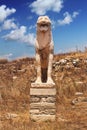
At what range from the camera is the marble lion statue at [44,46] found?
32.0 feet

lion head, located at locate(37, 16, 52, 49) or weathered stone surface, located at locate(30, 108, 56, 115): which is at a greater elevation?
lion head, located at locate(37, 16, 52, 49)

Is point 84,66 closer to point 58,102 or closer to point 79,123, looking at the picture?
point 58,102

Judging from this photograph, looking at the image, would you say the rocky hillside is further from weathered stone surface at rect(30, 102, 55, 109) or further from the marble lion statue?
the marble lion statue

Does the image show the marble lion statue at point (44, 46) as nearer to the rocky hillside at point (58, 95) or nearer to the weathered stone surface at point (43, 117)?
the weathered stone surface at point (43, 117)

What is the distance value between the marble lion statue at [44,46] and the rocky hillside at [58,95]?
1.34 metres

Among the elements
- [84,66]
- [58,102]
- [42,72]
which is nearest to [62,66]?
[84,66]

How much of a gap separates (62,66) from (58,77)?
1876 millimetres

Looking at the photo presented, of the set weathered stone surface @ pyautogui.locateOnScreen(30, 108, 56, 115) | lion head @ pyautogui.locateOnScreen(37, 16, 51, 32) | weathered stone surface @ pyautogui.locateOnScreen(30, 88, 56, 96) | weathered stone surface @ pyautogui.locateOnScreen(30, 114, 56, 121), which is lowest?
weathered stone surface @ pyautogui.locateOnScreen(30, 114, 56, 121)

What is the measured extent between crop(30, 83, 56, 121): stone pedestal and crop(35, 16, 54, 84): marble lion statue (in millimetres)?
367

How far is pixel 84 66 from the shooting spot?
1919 centimetres

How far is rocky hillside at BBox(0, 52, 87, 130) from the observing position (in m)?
9.20

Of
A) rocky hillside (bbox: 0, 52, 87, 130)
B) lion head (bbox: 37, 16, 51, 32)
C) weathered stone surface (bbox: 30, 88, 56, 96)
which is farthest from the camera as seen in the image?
lion head (bbox: 37, 16, 51, 32)

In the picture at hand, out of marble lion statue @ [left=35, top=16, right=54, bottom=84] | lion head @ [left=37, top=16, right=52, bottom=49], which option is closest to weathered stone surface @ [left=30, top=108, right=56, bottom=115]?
marble lion statue @ [left=35, top=16, right=54, bottom=84]

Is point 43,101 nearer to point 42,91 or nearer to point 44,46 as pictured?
point 42,91
